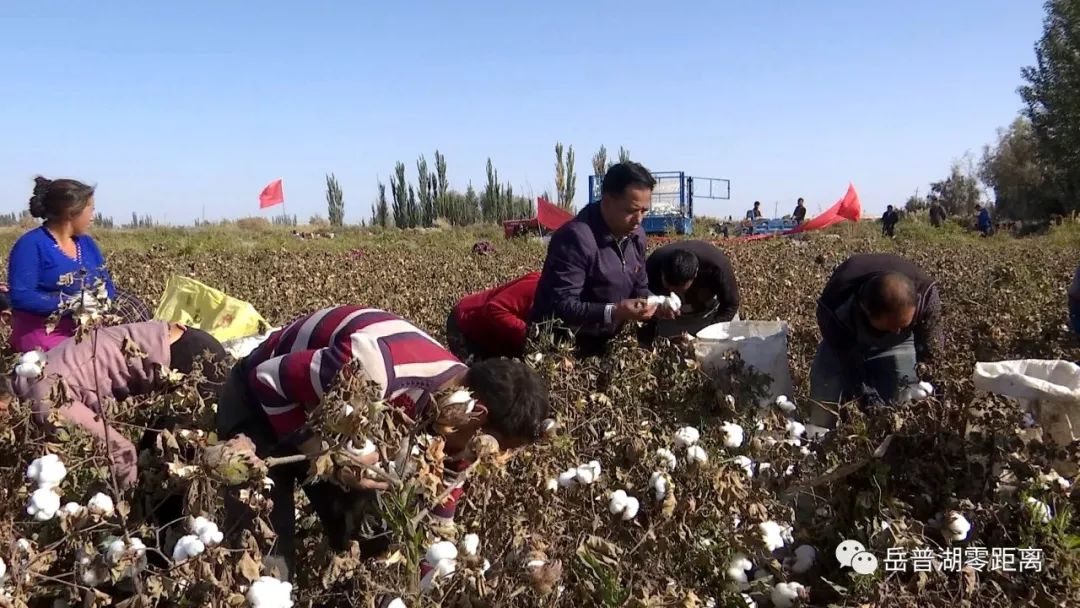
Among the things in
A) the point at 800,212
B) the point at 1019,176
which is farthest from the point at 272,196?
the point at 1019,176

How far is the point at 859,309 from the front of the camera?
3113mm

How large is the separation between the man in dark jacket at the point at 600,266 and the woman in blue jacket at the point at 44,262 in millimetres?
1612

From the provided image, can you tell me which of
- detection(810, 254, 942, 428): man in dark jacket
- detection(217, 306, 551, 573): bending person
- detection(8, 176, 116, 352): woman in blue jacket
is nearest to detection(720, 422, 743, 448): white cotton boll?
detection(217, 306, 551, 573): bending person

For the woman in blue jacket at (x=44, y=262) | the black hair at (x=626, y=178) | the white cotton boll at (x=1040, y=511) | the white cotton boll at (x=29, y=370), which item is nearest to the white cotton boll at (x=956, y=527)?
the white cotton boll at (x=1040, y=511)

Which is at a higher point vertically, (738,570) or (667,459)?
(667,459)

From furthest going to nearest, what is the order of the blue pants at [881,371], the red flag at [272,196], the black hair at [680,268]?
the red flag at [272,196] < the black hair at [680,268] < the blue pants at [881,371]

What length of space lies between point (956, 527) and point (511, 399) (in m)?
1.00

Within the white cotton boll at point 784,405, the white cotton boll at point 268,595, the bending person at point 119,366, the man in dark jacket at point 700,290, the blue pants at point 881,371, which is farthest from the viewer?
the man in dark jacket at point 700,290

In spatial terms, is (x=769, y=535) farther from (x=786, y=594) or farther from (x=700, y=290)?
(x=700, y=290)

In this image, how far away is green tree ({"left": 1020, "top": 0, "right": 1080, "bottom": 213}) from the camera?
23511 millimetres

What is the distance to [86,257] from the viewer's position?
325 cm

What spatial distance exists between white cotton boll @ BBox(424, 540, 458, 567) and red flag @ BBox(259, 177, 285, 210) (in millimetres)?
18893

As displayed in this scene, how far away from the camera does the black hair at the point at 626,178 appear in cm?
299

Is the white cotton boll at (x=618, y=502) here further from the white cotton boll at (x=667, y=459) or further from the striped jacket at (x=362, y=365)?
the striped jacket at (x=362, y=365)
